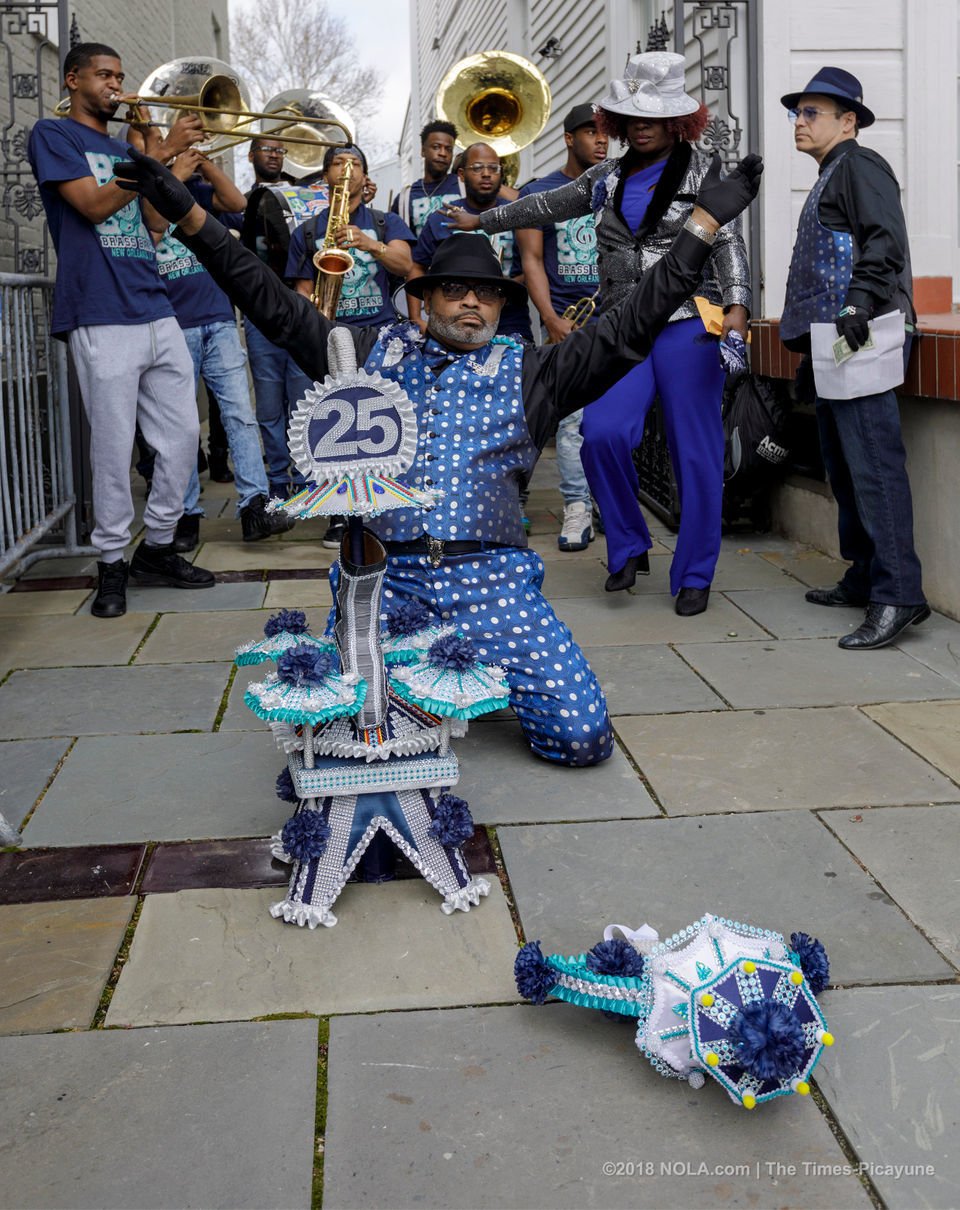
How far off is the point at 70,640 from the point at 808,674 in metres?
2.85

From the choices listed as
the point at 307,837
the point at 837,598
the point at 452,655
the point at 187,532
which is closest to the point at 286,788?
the point at 307,837

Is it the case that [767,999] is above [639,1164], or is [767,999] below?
above

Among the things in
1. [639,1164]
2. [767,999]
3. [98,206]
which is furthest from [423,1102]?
[98,206]

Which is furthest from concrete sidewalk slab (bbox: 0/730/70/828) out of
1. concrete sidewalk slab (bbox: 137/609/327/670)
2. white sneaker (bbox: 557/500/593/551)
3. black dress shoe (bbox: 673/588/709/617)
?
white sneaker (bbox: 557/500/593/551)

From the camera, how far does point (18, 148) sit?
741 cm

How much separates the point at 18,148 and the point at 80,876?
17.3ft

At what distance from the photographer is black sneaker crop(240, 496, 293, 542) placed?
7.56 m

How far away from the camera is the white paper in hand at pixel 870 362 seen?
16.7 ft

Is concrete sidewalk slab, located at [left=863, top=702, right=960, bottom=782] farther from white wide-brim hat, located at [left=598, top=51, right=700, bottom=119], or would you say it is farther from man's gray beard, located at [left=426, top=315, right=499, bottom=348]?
white wide-brim hat, located at [left=598, top=51, right=700, bottom=119]

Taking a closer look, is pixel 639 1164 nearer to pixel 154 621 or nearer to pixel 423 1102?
pixel 423 1102

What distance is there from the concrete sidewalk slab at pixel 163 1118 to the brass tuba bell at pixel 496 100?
7.88 meters

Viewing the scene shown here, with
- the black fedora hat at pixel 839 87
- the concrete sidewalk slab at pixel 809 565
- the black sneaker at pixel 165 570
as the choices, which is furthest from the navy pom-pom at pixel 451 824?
the black sneaker at pixel 165 570

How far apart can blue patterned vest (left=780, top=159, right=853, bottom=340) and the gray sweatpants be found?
8.57ft

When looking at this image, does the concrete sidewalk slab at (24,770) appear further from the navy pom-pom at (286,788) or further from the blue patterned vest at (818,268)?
the blue patterned vest at (818,268)
